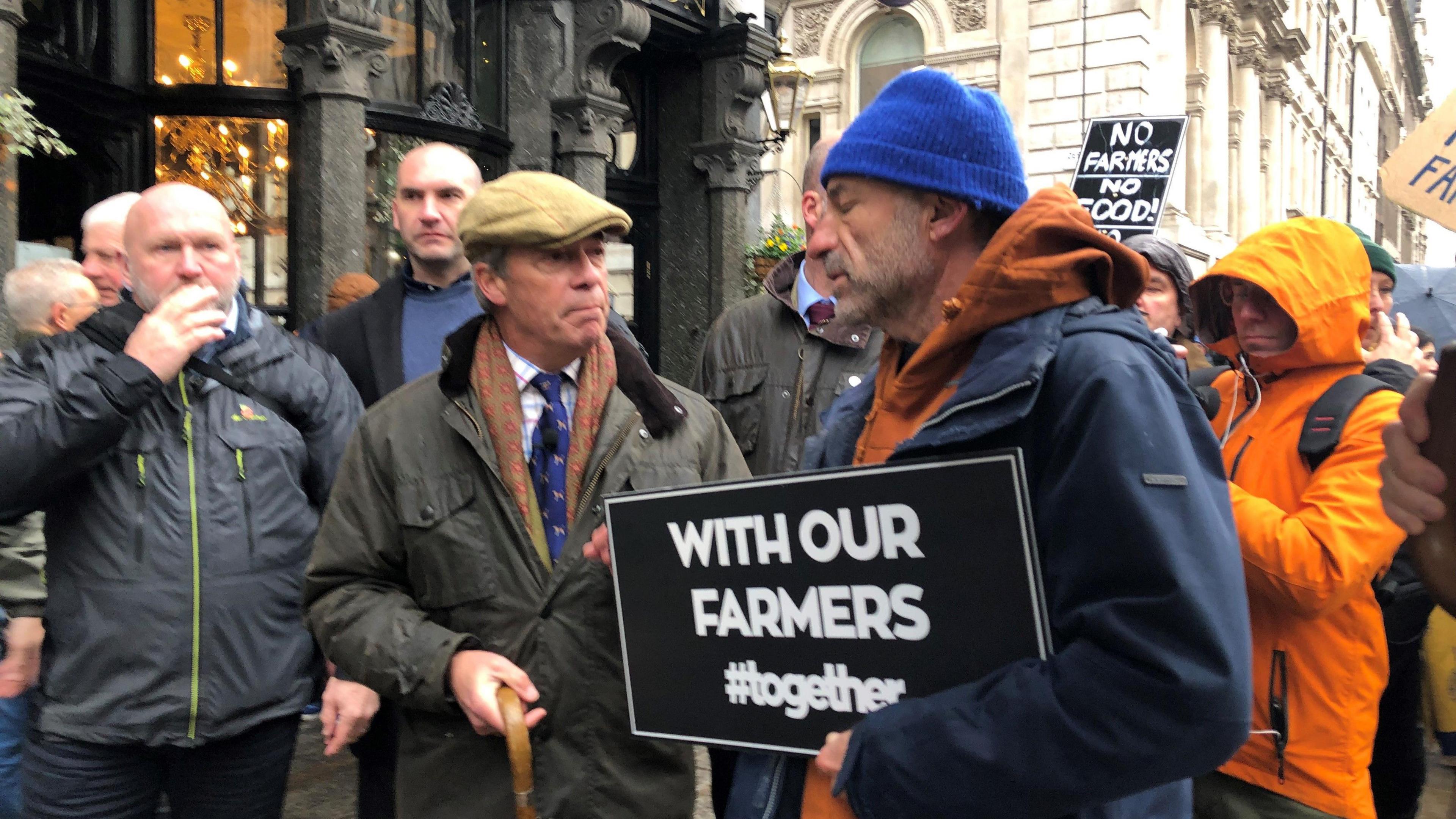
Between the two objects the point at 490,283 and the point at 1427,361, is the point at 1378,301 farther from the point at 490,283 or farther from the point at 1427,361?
the point at 490,283

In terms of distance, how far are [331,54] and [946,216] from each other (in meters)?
6.15

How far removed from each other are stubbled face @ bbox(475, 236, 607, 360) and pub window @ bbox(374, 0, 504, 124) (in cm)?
550

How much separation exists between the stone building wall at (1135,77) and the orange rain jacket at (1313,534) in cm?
1388

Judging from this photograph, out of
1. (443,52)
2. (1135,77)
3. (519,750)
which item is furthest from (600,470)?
(1135,77)

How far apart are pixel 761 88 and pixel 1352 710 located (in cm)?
878

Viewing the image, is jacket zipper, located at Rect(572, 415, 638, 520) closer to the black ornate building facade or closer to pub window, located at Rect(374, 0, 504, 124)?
the black ornate building facade

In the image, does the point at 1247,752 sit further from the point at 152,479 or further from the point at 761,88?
the point at 761,88

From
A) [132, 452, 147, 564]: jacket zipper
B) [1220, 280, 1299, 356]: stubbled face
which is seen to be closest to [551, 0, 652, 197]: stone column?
[132, 452, 147, 564]: jacket zipper

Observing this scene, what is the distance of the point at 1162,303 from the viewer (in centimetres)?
407

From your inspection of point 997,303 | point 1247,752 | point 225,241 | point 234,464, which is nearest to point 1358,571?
point 1247,752

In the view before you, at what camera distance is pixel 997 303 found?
1.57 m

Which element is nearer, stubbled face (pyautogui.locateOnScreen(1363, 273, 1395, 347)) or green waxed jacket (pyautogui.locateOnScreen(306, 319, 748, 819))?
green waxed jacket (pyautogui.locateOnScreen(306, 319, 748, 819))

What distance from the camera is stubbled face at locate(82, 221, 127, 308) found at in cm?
418

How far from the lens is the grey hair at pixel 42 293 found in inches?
159
